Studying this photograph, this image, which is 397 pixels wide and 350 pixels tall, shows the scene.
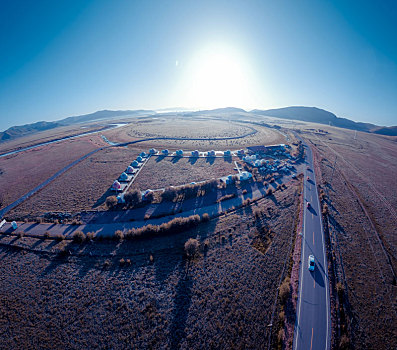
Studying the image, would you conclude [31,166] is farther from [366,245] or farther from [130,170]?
[366,245]

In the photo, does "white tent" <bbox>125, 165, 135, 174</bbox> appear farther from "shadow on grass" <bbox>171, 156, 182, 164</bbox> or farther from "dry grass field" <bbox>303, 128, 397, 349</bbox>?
"dry grass field" <bbox>303, 128, 397, 349</bbox>

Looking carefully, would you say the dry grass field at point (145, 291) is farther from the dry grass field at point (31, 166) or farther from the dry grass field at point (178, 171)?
the dry grass field at point (31, 166)

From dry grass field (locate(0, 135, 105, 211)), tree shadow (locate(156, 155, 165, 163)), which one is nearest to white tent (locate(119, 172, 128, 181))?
tree shadow (locate(156, 155, 165, 163))

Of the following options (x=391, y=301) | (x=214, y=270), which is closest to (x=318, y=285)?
(x=391, y=301)

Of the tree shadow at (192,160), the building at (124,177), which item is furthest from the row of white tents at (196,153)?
the building at (124,177)

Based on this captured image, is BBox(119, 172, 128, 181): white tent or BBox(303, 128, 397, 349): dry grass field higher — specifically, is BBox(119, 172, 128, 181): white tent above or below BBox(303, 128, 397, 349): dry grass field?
above

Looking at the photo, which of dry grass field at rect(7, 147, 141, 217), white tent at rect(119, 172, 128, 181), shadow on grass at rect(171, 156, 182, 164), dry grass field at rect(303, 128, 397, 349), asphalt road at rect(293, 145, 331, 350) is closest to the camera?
asphalt road at rect(293, 145, 331, 350)

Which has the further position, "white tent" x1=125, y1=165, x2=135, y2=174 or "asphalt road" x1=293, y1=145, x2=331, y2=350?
"white tent" x1=125, y1=165, x2=135, y2=174
